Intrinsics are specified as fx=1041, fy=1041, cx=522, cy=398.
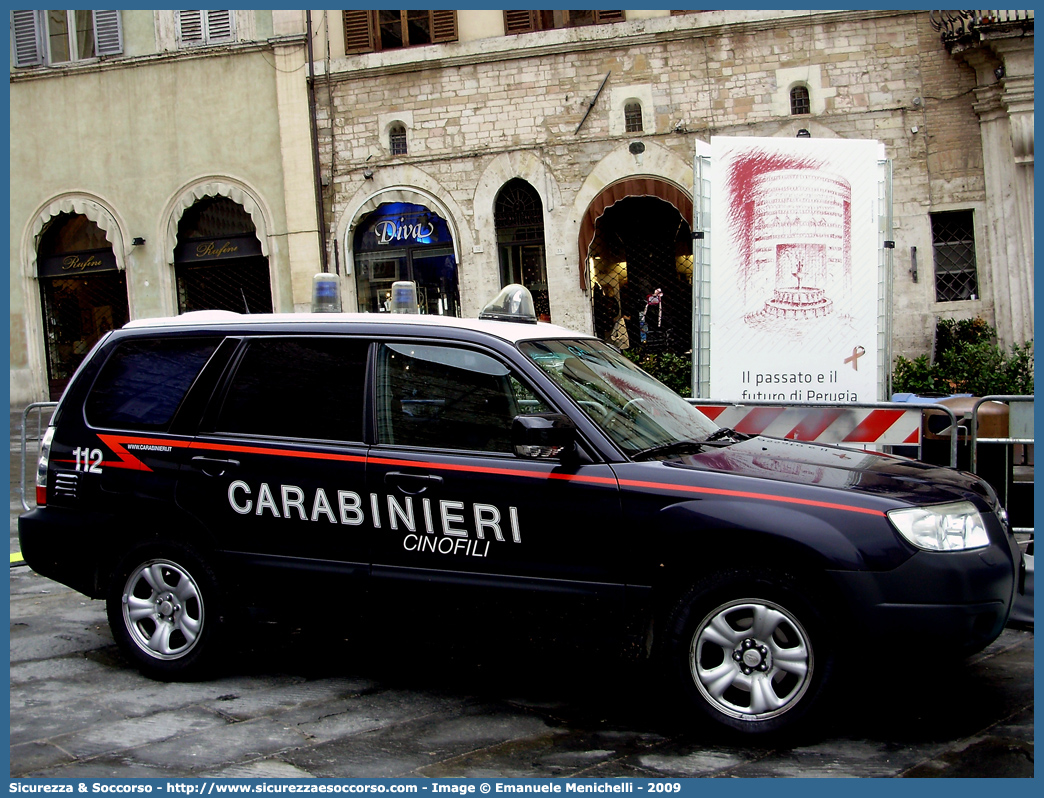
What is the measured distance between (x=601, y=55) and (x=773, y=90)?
297 centimetres

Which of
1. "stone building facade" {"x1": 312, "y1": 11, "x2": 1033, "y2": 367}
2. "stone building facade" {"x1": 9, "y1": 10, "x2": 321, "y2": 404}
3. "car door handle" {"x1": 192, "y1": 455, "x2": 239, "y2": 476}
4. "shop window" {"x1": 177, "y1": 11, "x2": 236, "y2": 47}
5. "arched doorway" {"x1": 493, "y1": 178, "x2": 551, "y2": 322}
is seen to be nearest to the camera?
"car door handle" {"x1": 192, "y1": 455, "x2": 239, "y2": 476}

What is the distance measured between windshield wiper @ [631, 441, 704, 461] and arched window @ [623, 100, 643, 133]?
13804 millimetres

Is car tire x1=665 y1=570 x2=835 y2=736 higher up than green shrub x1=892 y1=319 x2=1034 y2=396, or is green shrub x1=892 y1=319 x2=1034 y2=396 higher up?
green shrub x1=892 y1=319 x2=1034 y2=396

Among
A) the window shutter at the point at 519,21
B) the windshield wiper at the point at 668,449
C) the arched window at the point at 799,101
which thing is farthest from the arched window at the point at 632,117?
the windshield wiper at the point at 668,449

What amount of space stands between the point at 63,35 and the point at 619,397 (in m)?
19.4

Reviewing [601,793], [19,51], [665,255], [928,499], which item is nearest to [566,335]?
[928,499]

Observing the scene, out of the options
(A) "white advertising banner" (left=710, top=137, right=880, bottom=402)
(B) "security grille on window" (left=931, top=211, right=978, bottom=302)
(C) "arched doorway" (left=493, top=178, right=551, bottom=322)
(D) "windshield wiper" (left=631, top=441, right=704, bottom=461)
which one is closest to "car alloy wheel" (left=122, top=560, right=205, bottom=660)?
(D) "windshield wiper" (left=631, top=441, right=704, bottom=461)

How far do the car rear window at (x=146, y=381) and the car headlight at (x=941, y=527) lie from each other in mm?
3368

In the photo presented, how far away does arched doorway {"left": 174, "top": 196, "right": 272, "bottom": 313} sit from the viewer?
19.9 m

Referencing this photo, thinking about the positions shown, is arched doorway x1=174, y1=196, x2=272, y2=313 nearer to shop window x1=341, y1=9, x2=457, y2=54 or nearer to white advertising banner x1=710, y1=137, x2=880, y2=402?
shop window x1=341, y1=9, x2=457, y2=54

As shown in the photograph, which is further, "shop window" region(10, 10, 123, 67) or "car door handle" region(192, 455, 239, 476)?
"shop window" region(10, 10, 123, 67)

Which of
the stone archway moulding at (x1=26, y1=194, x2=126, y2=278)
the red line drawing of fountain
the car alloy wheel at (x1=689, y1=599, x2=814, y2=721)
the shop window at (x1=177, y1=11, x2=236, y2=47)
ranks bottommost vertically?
the car alloy wheel at (x1=689, y1=599, x2=814, y2=721)

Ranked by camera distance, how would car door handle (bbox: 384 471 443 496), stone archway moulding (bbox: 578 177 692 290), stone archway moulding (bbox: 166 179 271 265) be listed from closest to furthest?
car door handle (bbox: 384 471 443 496), stone archway moulding (bbox: 578 177 692 290), stone archway moulding (bbox: 166 179 271 265)

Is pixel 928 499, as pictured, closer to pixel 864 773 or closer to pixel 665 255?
pixel 864 773
